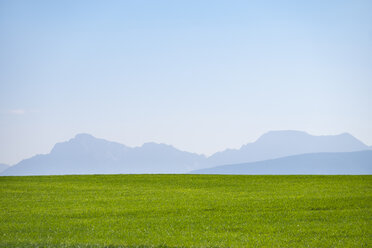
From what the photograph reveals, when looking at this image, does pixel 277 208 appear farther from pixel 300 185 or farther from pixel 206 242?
pixel 300 185

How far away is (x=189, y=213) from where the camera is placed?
76.0 feet

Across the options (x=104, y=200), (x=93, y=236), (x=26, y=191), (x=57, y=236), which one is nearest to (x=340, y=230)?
(x=93, y=236)

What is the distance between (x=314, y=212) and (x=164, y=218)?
8.34 meters

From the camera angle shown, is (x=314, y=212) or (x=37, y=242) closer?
(x=37, y=242)

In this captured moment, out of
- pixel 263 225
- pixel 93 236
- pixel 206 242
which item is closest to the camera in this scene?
pixel 206 242

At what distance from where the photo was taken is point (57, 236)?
1822 centimetres

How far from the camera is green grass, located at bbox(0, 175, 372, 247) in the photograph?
17.4 metres

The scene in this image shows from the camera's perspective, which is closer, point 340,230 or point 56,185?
point 340,230

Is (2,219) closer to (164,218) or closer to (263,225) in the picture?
(164,218)

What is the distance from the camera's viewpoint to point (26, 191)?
1319 inches

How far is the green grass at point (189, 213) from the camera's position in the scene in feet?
57.1

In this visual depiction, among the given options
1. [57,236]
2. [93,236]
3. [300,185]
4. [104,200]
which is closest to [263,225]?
[93,236]

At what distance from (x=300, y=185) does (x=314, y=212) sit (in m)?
12.4

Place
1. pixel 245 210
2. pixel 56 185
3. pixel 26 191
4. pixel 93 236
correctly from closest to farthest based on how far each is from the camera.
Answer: pixel 93 236 → pixel 245 210 → pixel 26 191 → pixel 56 185
